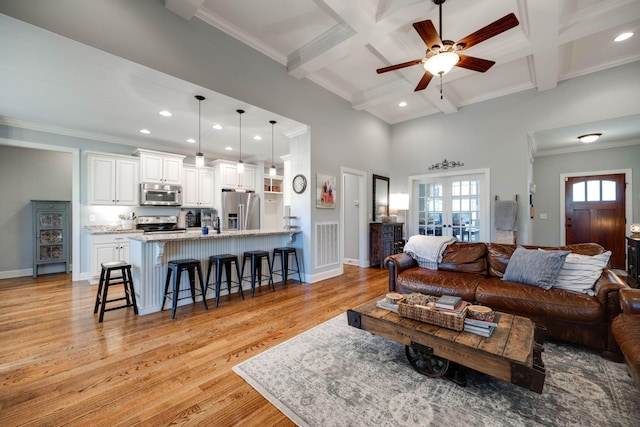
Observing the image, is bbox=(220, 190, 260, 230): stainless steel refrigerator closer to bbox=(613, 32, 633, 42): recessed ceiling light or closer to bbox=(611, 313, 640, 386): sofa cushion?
bbox=(611, 313, 640, 386): sofa cushion

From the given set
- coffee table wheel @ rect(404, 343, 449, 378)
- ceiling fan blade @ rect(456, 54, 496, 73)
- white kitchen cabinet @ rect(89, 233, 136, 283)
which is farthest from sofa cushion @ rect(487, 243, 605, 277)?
white kitchen cabinet @ rect(89, 233, 136, 283)

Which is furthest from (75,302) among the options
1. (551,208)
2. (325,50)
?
(551,208)

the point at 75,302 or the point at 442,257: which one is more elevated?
the point at 442,257

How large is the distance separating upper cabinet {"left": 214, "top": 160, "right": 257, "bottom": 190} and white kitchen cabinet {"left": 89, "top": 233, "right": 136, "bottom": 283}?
7.91 feet

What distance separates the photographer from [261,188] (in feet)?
24.1

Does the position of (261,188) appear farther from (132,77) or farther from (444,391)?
(444,391)

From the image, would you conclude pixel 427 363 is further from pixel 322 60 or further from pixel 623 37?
pixel 623 37

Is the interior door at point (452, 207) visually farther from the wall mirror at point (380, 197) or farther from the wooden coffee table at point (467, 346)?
the wooden coffee table at point (467, 346)

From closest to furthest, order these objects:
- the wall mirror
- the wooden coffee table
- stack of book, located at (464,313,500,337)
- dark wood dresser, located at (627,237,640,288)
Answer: the wooden coffee table < stack of book, located at (464,313,500,337) < dark wood dresser, located at (627,237,640,288) < the wall mirror

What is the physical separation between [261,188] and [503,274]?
586cm

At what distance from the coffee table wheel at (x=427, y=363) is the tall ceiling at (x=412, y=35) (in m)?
3.21

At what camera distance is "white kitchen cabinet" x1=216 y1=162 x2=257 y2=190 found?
656 centimetres

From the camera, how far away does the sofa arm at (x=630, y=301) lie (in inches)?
73.9

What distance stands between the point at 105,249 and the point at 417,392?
5511 millimetres
